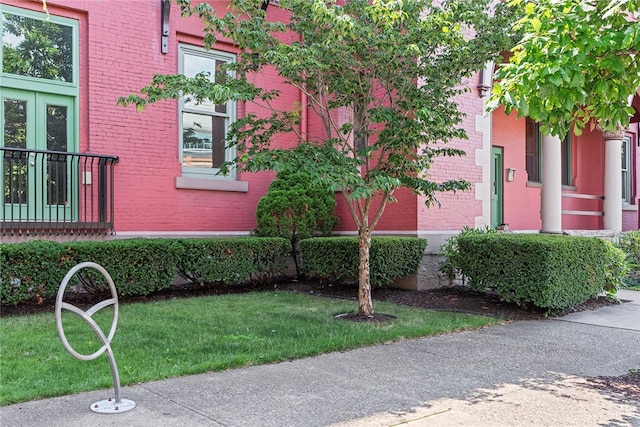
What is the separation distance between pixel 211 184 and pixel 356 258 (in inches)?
125

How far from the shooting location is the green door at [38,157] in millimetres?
8492

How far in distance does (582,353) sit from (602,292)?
408 cm

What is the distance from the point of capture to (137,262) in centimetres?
846

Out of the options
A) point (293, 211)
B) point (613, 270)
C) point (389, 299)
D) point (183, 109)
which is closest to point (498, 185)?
point (613, 270)

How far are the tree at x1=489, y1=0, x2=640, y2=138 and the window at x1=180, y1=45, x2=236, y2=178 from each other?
7.26 metres

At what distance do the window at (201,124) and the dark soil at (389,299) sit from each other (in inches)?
92.0

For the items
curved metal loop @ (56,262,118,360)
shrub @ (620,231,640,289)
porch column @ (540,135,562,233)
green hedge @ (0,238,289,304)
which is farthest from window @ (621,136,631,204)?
curved metal loop @ (56,262,118,360)

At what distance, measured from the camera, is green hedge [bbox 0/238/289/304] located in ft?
24.4

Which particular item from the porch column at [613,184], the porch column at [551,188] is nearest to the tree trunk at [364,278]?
the porch column at [551,188]

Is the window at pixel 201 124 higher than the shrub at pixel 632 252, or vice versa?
the window at pixel 201 124

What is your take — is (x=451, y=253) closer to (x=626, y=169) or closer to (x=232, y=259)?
(x=232, y=259)

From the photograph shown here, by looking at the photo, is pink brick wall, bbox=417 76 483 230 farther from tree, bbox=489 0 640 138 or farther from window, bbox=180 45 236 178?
tree, bbox=489 0 640 138

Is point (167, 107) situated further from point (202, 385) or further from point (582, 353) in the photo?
point (582, 353)

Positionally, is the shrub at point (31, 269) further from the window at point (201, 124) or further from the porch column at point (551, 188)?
the porch column at point (551, 188)
